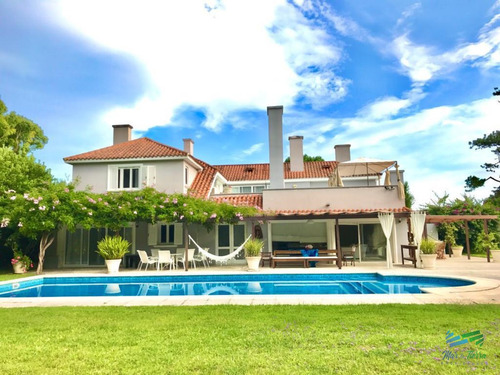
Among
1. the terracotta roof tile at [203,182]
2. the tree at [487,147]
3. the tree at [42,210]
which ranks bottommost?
the tree at [487,147]

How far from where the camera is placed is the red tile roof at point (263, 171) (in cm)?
2512

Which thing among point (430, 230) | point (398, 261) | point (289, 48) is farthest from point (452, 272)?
point (430, 230)

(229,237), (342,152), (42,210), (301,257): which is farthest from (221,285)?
(342,152)

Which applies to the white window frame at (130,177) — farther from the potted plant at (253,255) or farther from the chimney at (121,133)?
the potted plant at (253,255)

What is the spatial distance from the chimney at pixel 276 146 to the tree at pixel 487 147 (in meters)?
18.2

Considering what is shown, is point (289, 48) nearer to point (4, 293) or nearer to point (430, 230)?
point (4, 293)

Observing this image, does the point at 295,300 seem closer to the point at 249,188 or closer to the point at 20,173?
the point at 20,173

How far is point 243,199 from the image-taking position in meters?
19.1

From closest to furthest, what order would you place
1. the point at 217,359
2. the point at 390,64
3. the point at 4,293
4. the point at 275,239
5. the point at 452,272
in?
the point at 217,359 < the point at 4,293 < the point at 452,272 < the point at 390,64 < the point at 275,239

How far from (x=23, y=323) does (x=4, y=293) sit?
601cm

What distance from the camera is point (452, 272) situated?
1287 centimetres

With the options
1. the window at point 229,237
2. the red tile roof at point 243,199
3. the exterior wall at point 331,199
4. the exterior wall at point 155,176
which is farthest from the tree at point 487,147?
the exterior wall at point 155,176

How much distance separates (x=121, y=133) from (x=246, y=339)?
20.6 metres

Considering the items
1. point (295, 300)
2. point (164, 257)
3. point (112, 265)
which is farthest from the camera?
point (164, 257)
